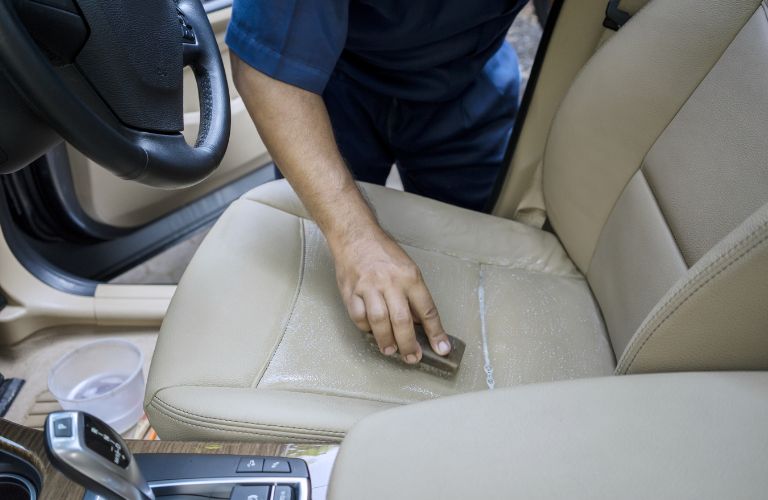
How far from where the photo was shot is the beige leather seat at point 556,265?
67 cm

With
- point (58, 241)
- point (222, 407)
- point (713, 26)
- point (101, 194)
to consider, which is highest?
point (713, 26)

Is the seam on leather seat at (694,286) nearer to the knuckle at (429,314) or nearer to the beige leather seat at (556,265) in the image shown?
the beige leather seat at (556,265)

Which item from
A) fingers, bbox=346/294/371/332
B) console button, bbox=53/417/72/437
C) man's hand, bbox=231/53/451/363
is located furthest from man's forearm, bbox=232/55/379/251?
console button, bbox=53/417/72/437

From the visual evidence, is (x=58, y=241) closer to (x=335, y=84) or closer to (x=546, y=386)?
(x=335, y=84)

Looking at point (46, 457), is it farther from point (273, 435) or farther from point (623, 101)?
point (623, 101)

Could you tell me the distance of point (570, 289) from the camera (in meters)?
0.93

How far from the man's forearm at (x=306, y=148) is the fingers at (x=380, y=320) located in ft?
0.44

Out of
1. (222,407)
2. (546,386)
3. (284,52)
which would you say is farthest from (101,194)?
(546,386)

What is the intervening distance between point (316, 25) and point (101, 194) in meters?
0.70

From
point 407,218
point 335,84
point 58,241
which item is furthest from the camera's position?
point 58,241

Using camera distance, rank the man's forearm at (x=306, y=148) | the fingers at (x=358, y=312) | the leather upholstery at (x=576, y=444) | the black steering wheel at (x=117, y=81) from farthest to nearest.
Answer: the man's forearm at (x=306, y=148) < the fingers at (x=358, y=312) < the black steering wheel at (x=117, y=81) < the leather upholstery at (x=576, y=444)

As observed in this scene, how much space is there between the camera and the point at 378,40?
1.02 meters

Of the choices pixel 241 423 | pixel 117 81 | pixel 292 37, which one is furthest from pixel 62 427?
pixel 292 37

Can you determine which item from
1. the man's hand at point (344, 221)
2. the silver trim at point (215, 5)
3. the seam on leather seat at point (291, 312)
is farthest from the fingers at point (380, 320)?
the silver trim at point (215, 5)
